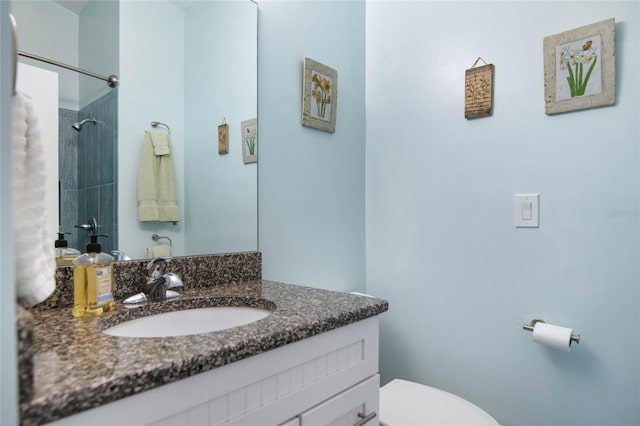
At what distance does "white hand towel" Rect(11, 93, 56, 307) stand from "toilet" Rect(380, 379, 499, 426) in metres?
1.10

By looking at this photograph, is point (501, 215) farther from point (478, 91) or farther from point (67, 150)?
point (67, 150)

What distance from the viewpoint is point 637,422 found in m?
1.14

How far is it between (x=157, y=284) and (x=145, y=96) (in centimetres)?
56

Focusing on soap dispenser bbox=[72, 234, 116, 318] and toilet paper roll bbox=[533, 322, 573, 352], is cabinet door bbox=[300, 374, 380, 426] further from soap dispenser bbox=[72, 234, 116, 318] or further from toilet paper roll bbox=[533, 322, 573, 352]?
toilet paper roll bbox=[533, 322, 573, 352]

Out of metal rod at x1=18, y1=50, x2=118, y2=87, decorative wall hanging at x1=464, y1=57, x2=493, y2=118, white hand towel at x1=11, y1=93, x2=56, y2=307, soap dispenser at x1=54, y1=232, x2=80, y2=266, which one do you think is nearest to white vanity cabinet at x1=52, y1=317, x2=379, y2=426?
white hand towel at x1=11, y1=93, x2=56, y2=307

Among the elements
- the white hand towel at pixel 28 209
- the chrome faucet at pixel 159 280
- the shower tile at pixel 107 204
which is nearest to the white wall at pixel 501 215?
the chrome faucet at pixel 159 280

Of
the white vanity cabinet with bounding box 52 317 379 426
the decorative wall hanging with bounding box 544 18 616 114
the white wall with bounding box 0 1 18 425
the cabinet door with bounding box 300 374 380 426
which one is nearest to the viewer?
the white wall with bounding box 0 1 18 425

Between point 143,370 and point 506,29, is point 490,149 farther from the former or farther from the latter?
point 143,370

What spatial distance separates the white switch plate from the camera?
1.30 m

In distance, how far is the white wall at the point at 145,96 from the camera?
40.3 inches

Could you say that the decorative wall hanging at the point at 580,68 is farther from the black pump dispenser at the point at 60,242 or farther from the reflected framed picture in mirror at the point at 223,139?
the black pump dispenser at the point at 60,242

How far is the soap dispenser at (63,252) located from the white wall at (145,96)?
0.12 meters

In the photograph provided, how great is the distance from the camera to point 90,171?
37.6 inches

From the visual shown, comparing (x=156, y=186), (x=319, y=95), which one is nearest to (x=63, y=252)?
(x=156, y=186)
